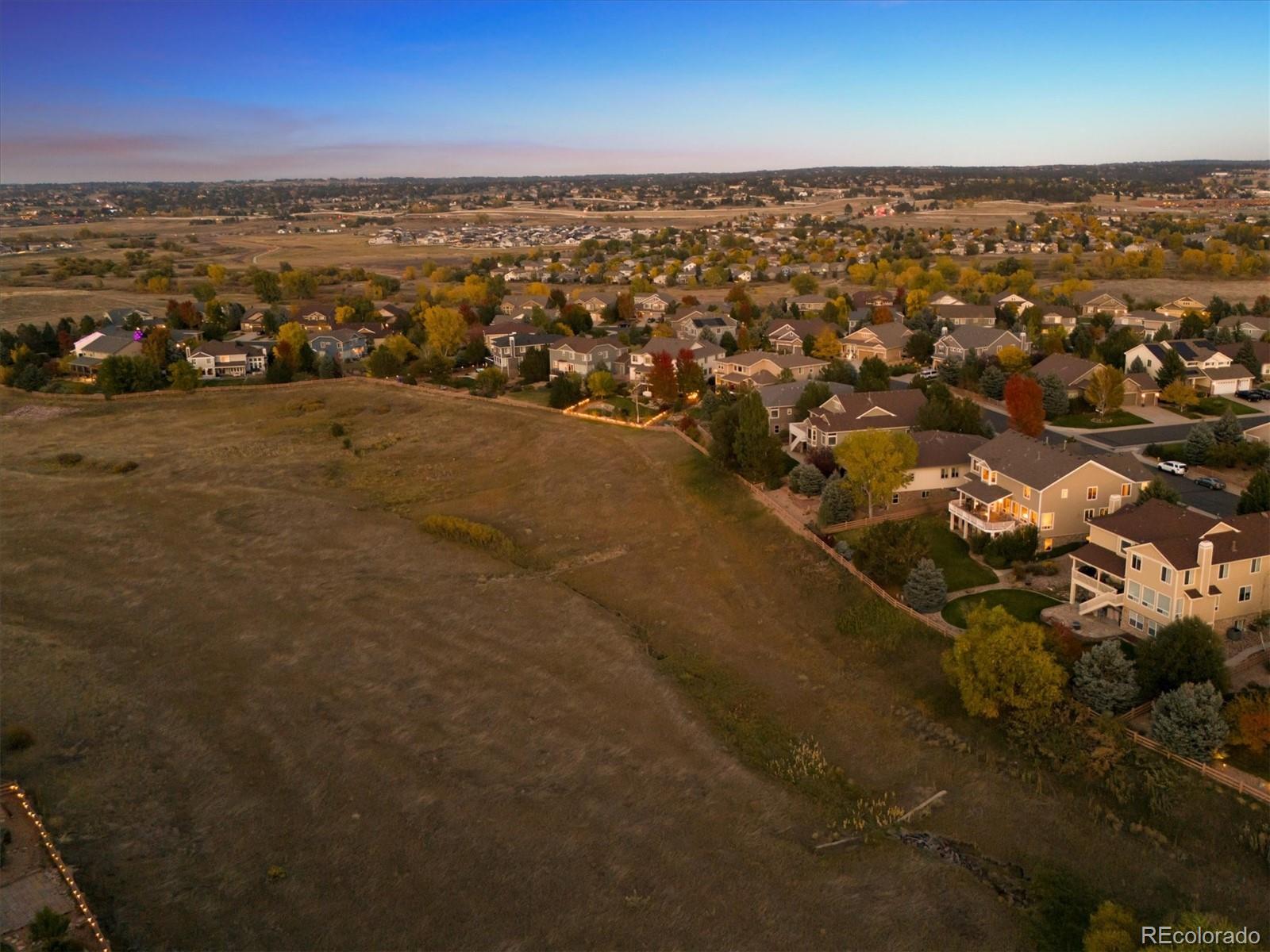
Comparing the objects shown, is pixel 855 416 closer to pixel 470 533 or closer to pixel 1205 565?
pixel 470 533

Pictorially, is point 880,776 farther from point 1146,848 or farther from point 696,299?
point 696,299

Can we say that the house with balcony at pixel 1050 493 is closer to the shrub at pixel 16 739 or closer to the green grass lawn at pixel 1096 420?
the green grass lawn at pixel 1096 420

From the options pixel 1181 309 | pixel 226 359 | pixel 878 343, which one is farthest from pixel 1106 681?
pixel 226 359

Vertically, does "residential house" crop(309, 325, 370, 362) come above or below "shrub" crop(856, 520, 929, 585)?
above

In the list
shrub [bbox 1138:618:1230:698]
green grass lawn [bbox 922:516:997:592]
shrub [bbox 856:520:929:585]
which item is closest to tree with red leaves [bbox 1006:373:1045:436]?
green grass lawn [bbox 922:516:997:592]

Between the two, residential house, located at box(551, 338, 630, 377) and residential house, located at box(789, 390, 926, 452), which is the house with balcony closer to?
residential house, located at box(789, 390, 926, 452)

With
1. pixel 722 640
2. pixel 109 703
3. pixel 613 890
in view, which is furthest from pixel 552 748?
pixel 109 703
